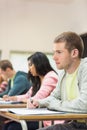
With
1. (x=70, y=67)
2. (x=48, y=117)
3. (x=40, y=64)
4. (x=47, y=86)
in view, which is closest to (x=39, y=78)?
(x=40, y=64)

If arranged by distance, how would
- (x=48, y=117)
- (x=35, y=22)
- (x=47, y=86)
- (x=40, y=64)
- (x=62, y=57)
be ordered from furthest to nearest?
(x=35, y=22) < (x=40, y=64) < (x=47, y=86) < (x=62, y=57) < (x=48, y=117)

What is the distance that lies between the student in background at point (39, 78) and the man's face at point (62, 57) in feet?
2.43

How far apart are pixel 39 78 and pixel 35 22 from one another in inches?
127

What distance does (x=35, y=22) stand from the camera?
19.9 ft

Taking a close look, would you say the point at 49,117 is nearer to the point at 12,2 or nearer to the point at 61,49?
the point at 61,49

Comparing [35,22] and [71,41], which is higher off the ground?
[35,22]

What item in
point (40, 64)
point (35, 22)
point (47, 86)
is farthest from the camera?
point (35, 22)

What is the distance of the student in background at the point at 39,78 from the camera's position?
267cm

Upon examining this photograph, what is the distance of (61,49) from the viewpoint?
1934mm

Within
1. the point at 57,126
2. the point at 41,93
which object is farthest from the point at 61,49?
the point at 41,93

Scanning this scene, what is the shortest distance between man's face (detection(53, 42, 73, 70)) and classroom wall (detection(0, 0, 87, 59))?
156 inches

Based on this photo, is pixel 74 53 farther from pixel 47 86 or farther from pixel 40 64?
pixel 40 64

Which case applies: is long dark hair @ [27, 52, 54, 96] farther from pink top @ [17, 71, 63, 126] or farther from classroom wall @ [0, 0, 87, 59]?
classroom wall @ [0, 0, 87, 59]

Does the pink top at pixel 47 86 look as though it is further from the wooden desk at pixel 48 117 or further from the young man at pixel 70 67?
the wooden desk at pixel 48 117
